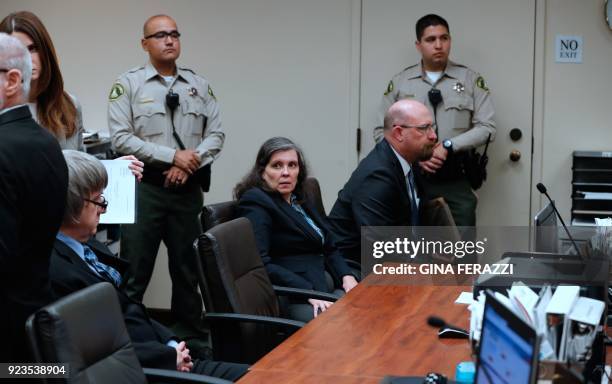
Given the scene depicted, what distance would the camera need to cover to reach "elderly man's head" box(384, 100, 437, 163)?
4.16 m

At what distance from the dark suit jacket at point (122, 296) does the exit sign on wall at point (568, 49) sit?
3.24 metres

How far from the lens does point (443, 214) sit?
13.3ft

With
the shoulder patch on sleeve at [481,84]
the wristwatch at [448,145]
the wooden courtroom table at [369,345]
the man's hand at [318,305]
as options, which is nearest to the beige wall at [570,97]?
the shoulder patch on sleeve at [481,84]

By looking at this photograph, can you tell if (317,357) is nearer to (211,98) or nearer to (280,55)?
(211,98)

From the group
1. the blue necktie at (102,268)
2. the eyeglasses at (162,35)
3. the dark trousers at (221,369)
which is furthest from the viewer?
the eyeglasses at (162,35)

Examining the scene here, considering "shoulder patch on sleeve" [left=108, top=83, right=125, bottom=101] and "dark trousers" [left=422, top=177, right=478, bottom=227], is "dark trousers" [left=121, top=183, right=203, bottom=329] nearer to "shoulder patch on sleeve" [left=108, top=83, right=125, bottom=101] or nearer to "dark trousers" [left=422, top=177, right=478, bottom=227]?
"shoulder patch on sleeve" [left=108, top=83, right=125, bottom=101]

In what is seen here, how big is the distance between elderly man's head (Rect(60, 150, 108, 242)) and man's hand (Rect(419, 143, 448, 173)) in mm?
2683

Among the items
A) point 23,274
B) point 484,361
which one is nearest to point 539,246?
point 484,361

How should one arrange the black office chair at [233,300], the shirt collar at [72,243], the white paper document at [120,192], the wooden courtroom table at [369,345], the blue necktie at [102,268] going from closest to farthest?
the wooden courtroom table at [369,345] → the shirt collar at [72,243] → the blue necktie at [102,268] → the black office chair at [233,300] → the white paper document at [120,192]

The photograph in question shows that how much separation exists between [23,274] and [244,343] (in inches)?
43.0

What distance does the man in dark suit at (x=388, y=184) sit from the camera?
3.95 m

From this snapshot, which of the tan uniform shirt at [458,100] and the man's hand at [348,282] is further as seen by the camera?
the tan uniform shirt at [458,100]

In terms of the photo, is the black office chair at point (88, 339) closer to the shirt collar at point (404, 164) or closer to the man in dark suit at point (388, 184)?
the man in dark suit at point (388, 184)

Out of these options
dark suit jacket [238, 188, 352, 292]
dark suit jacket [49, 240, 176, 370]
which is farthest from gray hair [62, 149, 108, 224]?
dark suit jacket [238, 188, 352, 292]
